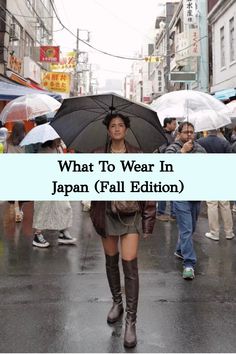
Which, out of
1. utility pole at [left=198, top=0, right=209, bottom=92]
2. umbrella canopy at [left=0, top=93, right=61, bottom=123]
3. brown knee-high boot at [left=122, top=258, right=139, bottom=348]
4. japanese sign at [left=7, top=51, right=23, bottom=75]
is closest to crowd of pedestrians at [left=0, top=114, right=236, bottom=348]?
brown knee-high boot at [left=122, top=258, right=139, bottom=348]

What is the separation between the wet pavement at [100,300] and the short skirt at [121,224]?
0.90m

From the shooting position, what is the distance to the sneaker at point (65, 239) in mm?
6582

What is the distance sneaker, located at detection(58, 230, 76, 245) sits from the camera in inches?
259

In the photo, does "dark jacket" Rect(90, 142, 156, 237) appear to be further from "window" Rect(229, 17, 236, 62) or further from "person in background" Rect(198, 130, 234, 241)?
"window" Rect(229, 17, 236, 62)

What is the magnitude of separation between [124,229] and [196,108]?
284 cm

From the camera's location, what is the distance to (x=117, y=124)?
3.61 metres

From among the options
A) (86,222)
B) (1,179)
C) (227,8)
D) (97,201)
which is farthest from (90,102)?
(227,8)

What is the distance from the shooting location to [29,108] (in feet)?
26.2

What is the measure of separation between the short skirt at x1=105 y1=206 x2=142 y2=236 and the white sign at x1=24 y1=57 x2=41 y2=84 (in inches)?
825

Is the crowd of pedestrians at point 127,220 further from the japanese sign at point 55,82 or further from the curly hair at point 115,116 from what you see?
the japanese sign at point 55,82

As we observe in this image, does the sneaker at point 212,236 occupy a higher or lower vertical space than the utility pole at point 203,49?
lower

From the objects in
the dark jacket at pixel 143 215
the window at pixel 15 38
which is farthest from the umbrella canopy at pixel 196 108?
the window at pixel 15 38

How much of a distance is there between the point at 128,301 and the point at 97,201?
878mm


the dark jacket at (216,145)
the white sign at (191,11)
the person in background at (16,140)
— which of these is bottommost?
the dark jacket at (216,145)
